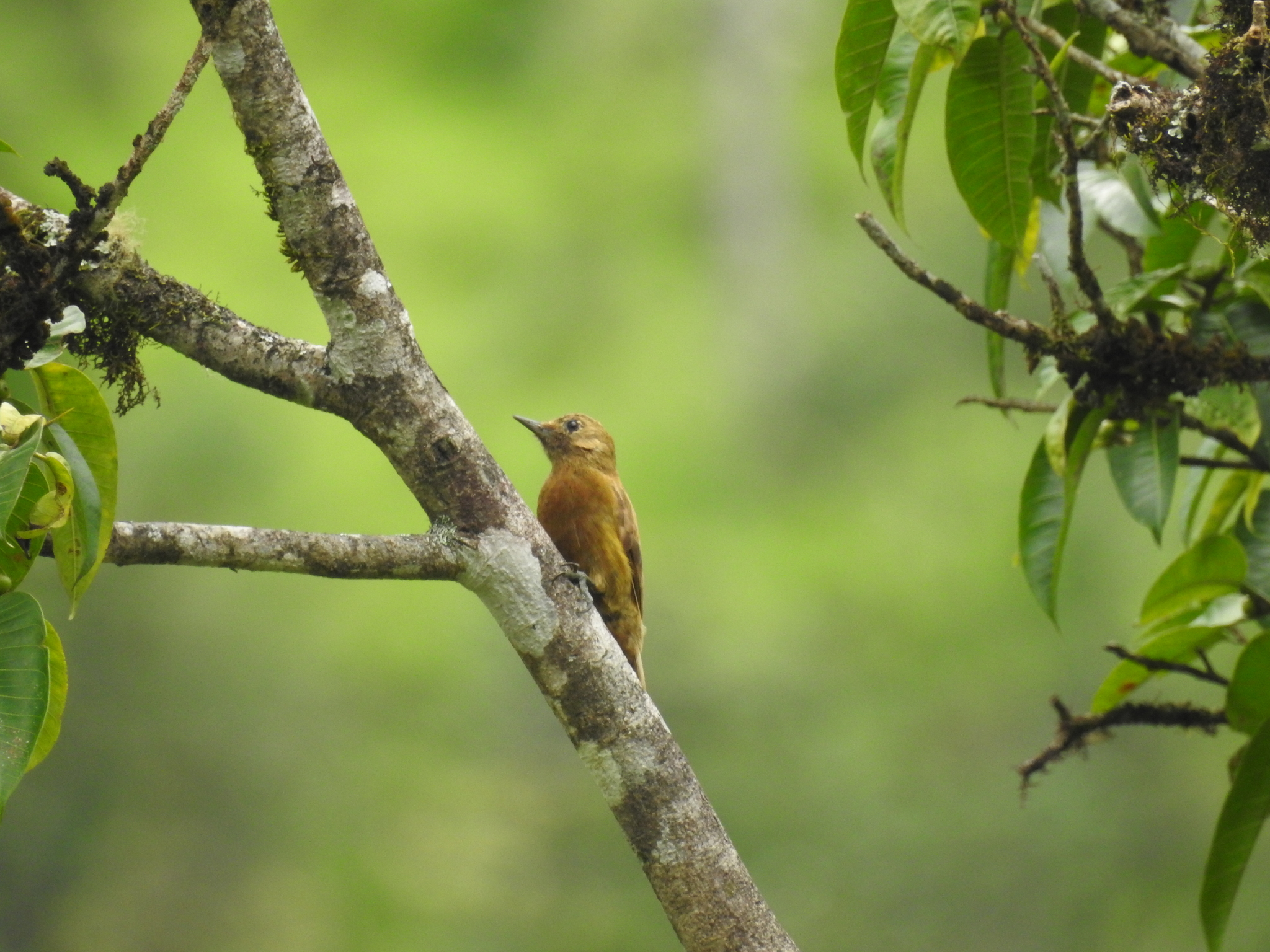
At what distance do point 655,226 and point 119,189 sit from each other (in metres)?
10.3

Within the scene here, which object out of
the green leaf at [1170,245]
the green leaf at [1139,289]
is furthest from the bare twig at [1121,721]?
the green leaf at [1170,245]

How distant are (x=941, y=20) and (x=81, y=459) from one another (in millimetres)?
1374

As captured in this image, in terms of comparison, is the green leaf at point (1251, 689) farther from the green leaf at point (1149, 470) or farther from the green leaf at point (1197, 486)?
the green leaf at point (1197, 486)

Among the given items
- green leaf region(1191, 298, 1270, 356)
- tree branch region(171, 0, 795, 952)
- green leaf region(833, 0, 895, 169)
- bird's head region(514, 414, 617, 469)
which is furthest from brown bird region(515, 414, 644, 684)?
green leaf region(1191, 298, 1270, 356)

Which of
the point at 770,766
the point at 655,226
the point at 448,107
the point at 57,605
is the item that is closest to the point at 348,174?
the point at 448,107

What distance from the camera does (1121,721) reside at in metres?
2.26

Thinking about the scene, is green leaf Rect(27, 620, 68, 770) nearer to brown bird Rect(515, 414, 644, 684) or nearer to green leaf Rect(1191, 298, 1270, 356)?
brown bird Rect(515, 414, 644, 684)

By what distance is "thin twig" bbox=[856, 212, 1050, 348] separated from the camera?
1.81m

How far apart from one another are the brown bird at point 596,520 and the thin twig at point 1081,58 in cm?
156

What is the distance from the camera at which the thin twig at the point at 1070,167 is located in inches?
68.5

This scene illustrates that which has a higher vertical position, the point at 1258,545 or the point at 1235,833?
the point at 1258,545

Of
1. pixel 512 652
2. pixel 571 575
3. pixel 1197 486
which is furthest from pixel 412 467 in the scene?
pixel 512 652

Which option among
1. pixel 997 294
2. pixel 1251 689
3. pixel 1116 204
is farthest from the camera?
pixel 997 294

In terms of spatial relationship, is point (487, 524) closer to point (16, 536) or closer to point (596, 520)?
point (16, 536)
